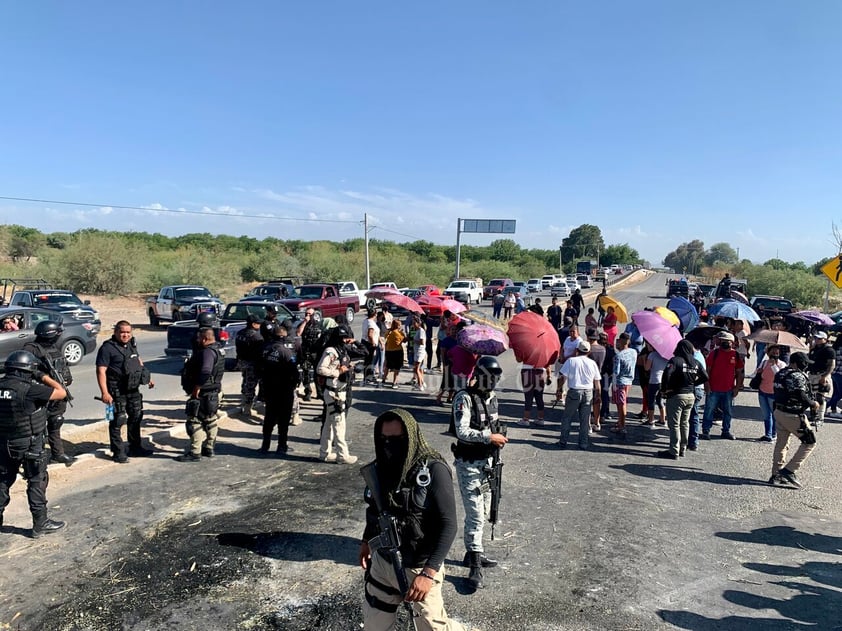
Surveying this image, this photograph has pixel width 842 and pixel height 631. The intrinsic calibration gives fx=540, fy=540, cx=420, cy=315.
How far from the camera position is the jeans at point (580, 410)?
7.56 m

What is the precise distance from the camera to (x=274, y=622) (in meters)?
3.82

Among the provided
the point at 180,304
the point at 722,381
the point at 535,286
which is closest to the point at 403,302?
the point at 722,381

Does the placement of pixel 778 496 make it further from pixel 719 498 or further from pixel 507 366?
pixel 507 366

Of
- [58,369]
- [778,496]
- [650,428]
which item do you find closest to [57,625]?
[58,369]

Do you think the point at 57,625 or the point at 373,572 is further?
the point at 57,625

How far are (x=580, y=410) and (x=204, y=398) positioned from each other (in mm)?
5112

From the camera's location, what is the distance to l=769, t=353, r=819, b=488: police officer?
639 cm

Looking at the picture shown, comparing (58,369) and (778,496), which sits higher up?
(58,369)

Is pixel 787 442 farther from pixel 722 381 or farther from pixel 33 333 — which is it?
pixel 33 333

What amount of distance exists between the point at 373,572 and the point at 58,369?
537cm

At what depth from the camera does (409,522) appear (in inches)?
110

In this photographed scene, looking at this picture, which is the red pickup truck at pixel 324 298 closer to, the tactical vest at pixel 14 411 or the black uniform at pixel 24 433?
the black uniform at pixel 24 433

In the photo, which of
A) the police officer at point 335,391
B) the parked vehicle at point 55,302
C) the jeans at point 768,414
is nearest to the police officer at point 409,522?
the police officer at point 335,391

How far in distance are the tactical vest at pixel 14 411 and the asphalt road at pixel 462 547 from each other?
1030mm
